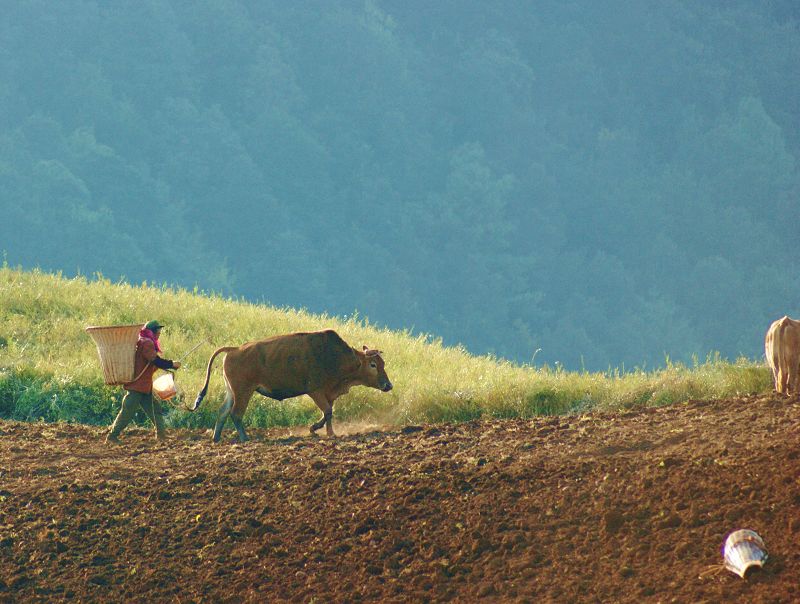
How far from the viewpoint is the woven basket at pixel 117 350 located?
10.6m

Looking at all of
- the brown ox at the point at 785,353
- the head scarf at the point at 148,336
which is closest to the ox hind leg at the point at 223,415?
the head scarf at the point at 148,336

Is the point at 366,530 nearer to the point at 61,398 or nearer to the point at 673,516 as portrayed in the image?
the point at 673,516

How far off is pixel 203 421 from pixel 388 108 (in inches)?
3032

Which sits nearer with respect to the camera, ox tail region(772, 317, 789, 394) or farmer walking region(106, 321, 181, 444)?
ox tail region(772, 317, 789, 394)

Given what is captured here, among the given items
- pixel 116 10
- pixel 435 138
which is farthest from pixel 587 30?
pixel 116 10

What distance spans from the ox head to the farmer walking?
5.95ft

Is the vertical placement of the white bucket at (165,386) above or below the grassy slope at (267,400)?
below

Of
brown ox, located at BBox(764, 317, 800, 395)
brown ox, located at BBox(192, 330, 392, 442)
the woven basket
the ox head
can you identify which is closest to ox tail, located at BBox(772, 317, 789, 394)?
brown ox, located at BBox(764, 317, 800, 395)

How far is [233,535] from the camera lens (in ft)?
23.6

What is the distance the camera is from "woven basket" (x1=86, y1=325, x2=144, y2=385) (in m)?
10.6

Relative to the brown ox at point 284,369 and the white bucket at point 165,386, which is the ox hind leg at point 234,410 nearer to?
the brown ox at point 284,369

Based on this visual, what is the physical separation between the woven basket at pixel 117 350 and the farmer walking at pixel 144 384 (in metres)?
0.10

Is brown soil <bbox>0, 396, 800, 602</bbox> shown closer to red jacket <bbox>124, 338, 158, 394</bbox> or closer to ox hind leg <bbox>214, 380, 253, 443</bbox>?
ox hind leg <bbox>214, 380, 253, 443</bbox>

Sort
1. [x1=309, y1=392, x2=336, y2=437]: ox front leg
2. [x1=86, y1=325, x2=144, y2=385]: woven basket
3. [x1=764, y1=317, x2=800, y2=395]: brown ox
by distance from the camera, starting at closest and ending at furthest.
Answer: [x1=764, y1=317, x2=800, y2=395]: brown ox, [x1=86, y1=325, x2=144, y2=385]: woven basket, [x1=309, y1=392, x2=336, y2=437]: ox front leg
